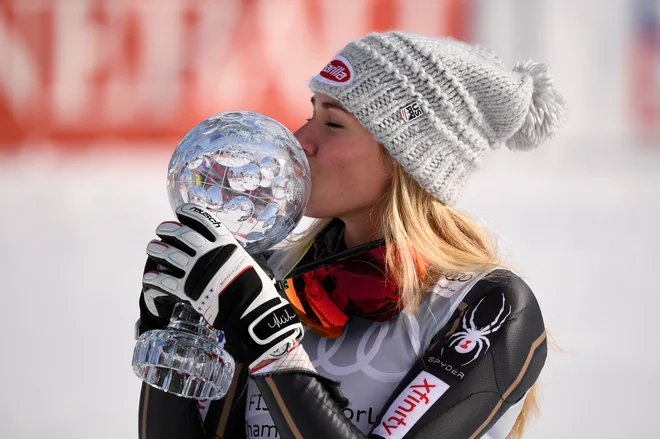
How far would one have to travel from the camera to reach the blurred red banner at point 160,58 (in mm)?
3916

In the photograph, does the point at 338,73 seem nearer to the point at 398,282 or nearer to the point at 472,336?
the point at 398,282

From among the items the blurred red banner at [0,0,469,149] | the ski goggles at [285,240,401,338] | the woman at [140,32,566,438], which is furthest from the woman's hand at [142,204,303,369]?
the blurred red banner at [0,0,469,149]

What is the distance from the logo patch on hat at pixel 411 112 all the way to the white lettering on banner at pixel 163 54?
90.9 inches

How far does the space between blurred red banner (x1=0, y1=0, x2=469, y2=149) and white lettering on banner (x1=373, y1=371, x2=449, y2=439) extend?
2654 mm

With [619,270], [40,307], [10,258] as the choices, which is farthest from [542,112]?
[10,258]

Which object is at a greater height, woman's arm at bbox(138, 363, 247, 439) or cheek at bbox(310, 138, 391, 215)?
cheek at bbox(310, 138, 391, 215)

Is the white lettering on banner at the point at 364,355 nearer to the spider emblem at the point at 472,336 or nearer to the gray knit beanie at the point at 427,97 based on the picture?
the spider emblem at the point at 472,336

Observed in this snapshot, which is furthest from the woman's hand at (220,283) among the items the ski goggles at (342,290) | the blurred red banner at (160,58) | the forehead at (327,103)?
the blurred red banner at (160,58)

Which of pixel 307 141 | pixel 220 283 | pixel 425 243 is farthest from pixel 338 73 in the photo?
pixel 220 283

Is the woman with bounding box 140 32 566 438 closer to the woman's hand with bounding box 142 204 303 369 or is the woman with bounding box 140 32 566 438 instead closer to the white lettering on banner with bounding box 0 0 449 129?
the woman's hand with bounding box 142 204 303 369

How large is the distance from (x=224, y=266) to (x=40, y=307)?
236cm

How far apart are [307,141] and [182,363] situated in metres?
0.68

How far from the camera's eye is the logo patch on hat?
5.99ft

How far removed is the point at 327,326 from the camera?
1.75 m
